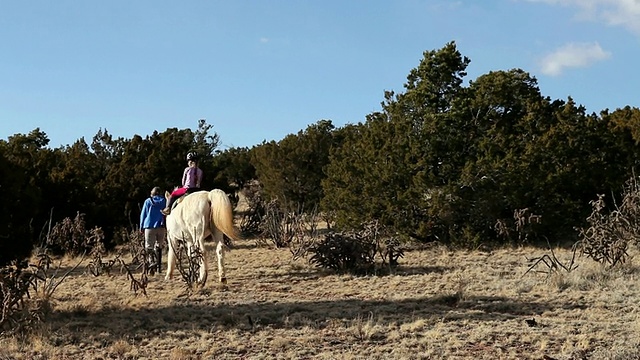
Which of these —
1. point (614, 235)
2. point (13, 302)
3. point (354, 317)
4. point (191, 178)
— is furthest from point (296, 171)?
point (13, 302)

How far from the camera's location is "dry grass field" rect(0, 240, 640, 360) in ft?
19.1

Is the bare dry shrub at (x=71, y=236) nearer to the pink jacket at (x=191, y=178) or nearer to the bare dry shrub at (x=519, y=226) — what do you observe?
the pink jacket at (x=191, y=178)

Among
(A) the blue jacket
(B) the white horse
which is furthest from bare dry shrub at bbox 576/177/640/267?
(A) the blue jacket

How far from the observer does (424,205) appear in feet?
44.1

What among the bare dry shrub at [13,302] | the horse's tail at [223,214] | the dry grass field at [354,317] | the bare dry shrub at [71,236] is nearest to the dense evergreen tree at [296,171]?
the bare dry shrub at [71,236]

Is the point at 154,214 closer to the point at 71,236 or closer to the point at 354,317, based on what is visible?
the point at 71,236

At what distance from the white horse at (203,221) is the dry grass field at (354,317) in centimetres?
52

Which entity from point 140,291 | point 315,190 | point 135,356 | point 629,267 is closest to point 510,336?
point 135,356

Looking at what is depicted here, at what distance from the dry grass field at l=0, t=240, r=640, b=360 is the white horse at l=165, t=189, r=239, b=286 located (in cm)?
52

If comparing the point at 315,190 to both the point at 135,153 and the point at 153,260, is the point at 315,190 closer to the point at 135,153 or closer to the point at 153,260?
the point at 135,153

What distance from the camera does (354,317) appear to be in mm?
7062

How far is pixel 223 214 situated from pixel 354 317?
9.25 feet

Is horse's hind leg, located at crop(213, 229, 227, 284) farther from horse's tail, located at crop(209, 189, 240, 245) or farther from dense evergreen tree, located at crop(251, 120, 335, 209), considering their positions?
dense evergreen tree, located at crop(251, 120, 335, 209)

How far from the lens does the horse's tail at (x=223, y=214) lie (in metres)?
8.91
